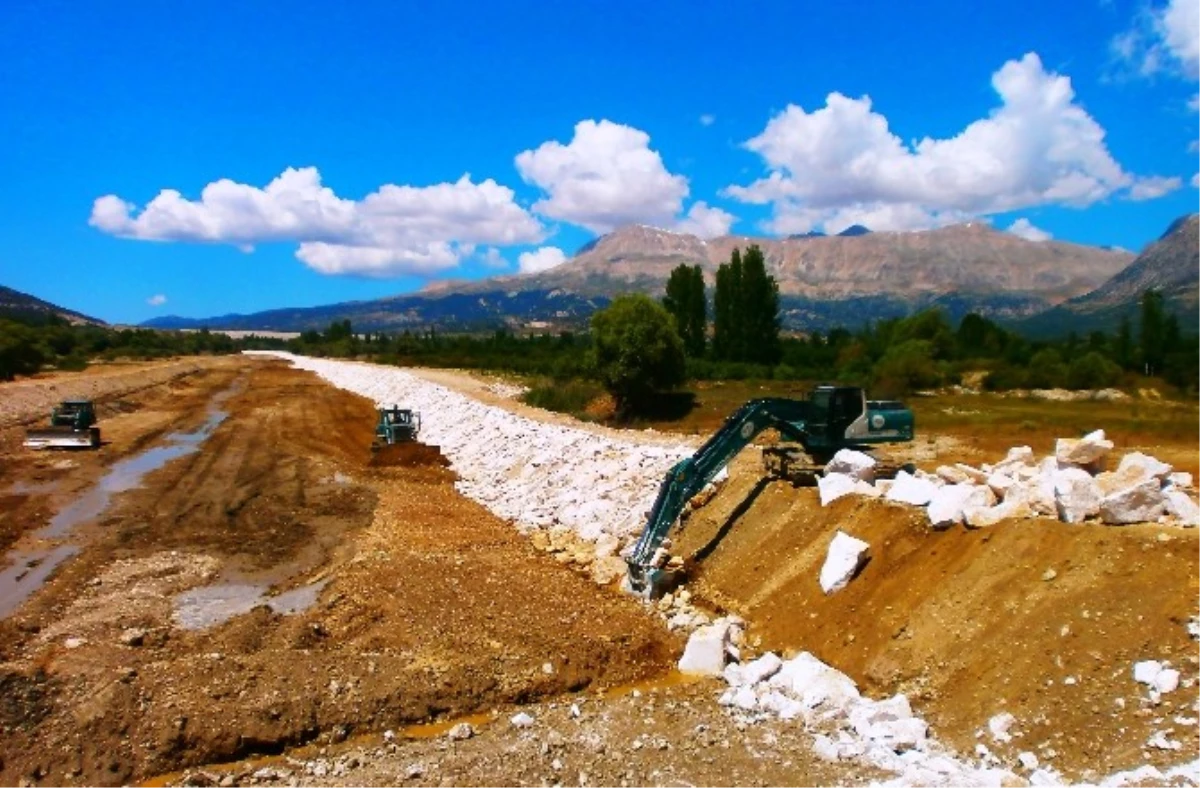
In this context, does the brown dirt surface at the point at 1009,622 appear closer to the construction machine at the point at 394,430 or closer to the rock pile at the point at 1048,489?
the rock pile at the point at 1048,489

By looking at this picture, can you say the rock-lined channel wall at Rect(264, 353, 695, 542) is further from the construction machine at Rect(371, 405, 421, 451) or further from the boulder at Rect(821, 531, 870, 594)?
the boulder at Rect(821, 531, 870, 594)

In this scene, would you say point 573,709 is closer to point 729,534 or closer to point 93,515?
point 729,534

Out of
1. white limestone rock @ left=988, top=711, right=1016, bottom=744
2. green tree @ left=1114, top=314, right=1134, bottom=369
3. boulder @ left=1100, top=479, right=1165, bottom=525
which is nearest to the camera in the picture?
white limestone rock @ left=988, top=711, right=1016, bottom=744

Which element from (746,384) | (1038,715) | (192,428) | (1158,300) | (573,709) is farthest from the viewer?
(1158,300)

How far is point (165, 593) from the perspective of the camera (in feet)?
51.1

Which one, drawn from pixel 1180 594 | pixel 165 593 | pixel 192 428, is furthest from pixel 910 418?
pixel 192 428

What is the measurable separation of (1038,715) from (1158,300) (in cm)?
→ 8348

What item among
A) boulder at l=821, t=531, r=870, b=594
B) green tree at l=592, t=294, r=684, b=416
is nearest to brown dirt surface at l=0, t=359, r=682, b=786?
boulder at l=821, t=531, r=870, b=594

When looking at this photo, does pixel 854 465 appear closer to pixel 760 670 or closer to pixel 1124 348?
pixel 760 670

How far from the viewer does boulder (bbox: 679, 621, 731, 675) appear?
11.8m

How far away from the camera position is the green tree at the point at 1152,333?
76.3 meters

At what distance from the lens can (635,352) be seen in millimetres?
44969

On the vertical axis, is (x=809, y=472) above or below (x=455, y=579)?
above

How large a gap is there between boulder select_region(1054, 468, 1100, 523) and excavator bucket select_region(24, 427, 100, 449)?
35.0 metres
